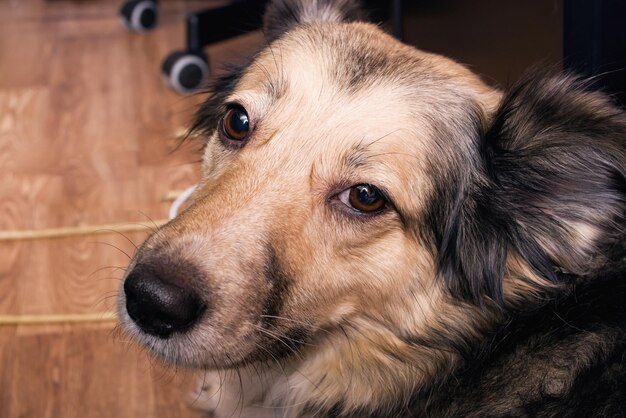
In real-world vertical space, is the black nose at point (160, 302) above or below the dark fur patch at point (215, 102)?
below

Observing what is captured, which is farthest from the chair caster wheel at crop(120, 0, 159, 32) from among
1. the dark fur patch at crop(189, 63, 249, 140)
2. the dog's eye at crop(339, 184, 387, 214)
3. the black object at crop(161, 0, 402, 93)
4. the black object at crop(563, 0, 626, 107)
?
the dog's eye at crop(339, 184, 387, 214)

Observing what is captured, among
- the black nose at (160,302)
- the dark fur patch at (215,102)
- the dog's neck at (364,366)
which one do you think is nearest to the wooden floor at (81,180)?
the dark fur patch at (215,102)

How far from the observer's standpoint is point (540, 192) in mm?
1618

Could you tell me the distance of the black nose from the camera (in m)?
1.46

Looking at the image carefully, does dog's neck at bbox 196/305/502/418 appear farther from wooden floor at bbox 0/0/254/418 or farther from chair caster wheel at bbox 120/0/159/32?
chair caster wheel at bbox 120/0/159/32

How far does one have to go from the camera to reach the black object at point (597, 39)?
1953mm

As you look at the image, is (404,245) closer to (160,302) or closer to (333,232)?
(333,232)

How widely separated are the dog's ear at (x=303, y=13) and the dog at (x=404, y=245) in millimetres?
311

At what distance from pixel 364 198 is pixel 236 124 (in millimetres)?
373

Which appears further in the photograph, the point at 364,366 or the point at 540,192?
the point at 364,366

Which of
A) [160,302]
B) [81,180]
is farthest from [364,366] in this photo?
[81,180]

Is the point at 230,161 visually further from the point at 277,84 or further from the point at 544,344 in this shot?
the point at 544,344

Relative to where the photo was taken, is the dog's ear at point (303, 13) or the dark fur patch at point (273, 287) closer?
the dark fur patch at point (273, 287)

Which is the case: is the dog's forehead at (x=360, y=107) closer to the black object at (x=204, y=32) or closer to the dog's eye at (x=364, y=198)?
the dog's eye at (x=364, y=198)
